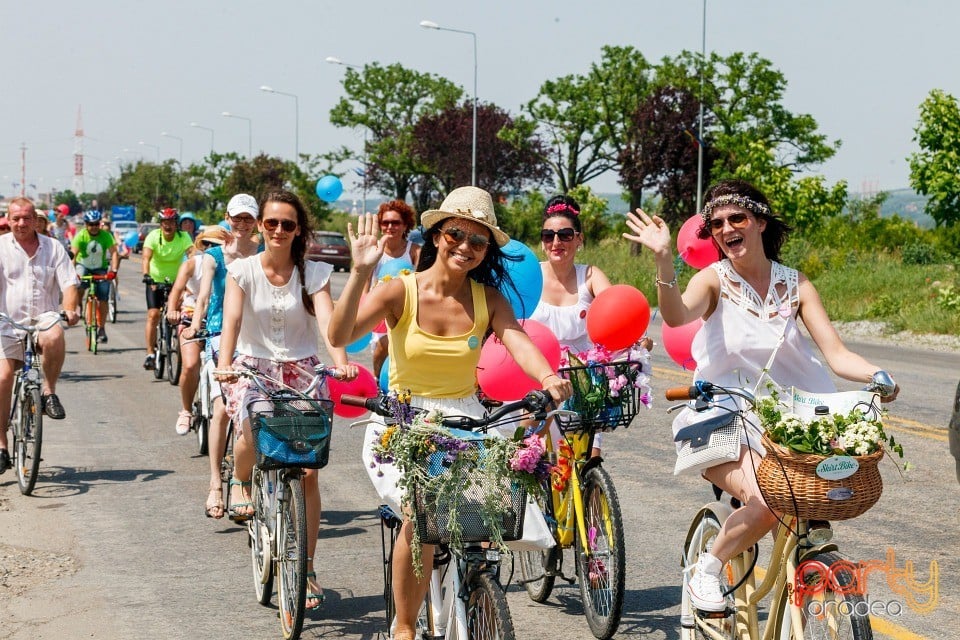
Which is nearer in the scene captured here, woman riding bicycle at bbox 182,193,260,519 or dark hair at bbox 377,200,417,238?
woman riding bicycle at bbox 182,193,260,519

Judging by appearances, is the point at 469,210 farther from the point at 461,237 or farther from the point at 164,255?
the point at 164,255

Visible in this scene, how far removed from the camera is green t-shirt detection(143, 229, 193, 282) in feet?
53.5

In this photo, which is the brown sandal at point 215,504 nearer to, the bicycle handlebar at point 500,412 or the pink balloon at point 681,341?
the pink balloon at point 681,341

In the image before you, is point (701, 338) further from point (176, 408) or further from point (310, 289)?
point (176, 408)

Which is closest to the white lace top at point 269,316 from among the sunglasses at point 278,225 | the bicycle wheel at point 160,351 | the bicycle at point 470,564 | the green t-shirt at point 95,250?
the sunglasses at point 278,225

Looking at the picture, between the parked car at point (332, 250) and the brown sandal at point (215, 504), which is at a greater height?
the parked car at point (332, 250)

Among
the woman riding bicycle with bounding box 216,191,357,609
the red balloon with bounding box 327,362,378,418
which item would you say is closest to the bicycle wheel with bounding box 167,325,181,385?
the woman riding bicycle with bounding box 216,191,357,609

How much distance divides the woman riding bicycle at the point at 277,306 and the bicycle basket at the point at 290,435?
2.70 ft

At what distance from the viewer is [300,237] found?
6910mm

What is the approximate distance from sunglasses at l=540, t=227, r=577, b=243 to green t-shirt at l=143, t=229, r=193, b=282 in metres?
10.1

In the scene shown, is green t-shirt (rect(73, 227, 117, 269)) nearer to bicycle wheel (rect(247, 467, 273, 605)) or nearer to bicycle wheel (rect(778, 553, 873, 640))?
bicycle wheel (rect(247, 467, 273, 605))

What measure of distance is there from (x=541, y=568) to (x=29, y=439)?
444cm

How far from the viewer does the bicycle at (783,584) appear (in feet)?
13.2

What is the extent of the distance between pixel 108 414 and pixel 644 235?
9251mm
